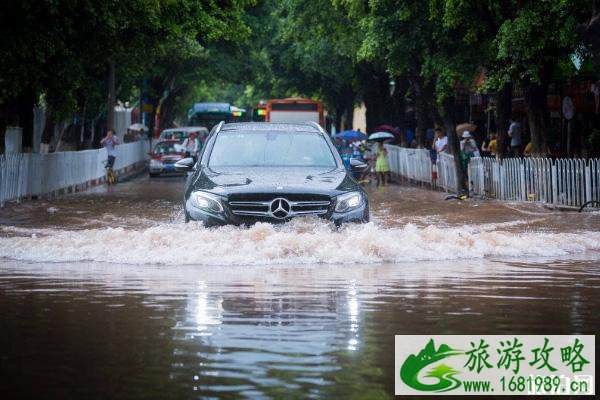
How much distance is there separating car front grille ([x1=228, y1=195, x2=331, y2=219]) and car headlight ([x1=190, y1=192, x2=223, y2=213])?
6.1 inches

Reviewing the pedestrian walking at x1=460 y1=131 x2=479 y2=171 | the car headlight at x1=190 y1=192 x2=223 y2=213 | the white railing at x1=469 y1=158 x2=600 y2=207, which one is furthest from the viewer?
the pedestrian walking at x1=460 y1=131 x2=479 y2=171

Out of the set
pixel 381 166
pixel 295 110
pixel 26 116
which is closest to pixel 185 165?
pixel 26 116

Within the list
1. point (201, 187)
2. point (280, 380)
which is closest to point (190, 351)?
point (280, 380)

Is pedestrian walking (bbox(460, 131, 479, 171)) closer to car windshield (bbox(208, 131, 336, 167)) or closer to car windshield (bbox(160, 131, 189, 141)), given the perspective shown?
car windshield (bbox(160, 131, 189, 141))

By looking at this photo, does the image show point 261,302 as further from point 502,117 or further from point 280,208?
point 502,117

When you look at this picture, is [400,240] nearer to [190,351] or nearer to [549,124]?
[190,351]

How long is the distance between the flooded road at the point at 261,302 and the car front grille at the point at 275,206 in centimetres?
15

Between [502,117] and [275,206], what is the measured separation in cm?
1926

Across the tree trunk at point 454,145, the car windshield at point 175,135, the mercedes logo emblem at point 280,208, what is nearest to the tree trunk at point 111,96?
the car windshield at point 175,135

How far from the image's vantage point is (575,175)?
25.9 meters

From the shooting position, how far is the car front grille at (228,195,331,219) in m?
14.3

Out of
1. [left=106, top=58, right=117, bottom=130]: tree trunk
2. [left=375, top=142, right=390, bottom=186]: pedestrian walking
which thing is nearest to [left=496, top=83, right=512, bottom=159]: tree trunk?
[left=375, top=142, right=390, bottom=186]: pedestrian walking

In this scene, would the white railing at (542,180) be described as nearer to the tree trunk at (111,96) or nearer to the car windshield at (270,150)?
the car windshield at (270,150)

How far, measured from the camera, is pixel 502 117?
32.6m
